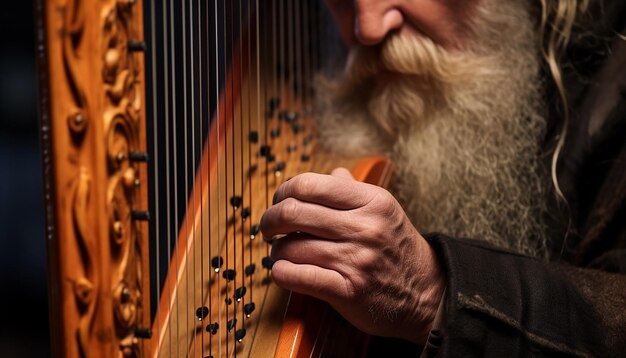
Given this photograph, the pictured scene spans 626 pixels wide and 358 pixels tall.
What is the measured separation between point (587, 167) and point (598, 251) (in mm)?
154

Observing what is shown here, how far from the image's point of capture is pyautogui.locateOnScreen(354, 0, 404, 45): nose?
1405 millimetres

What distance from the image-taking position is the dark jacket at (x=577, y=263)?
1046mm

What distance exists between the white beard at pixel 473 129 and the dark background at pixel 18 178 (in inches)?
47.3

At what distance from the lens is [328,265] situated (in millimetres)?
1004

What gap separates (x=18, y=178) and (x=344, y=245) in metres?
1.58

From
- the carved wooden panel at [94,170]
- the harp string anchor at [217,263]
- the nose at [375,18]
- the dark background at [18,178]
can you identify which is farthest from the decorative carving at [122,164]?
the dark background at [18,178]

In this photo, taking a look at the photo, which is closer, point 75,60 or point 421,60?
point 75,60

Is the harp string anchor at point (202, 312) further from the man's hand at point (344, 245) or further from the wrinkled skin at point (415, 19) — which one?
the wrinkled skin at point (415, 19)

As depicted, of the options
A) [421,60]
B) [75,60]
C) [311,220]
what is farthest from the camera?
[421,60]

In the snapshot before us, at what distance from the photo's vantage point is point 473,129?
146 centimetres

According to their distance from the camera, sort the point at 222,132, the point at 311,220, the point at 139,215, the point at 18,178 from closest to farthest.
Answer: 1. the point at 139,215
2. the point at 311,220
3. the point at 222,132
4. the point at 18,178

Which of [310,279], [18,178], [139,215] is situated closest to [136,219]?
[139,215]

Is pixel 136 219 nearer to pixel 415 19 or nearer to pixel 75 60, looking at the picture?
pixel 75 60

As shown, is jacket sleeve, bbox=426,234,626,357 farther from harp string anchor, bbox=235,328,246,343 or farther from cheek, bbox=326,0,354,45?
cheek, bbox=326,0,354,45
